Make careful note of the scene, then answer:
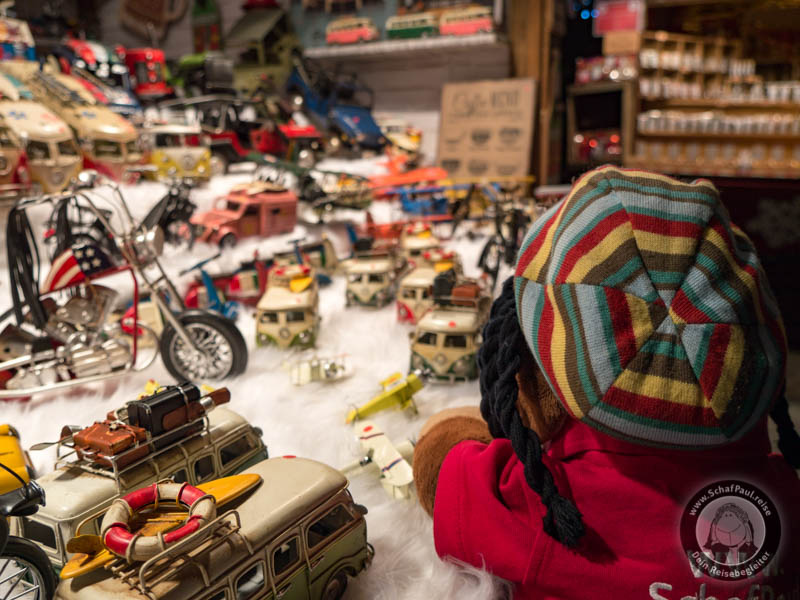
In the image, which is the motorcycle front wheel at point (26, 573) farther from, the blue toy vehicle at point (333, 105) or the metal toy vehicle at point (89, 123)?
the blue toy vehicle at point (333, 105)

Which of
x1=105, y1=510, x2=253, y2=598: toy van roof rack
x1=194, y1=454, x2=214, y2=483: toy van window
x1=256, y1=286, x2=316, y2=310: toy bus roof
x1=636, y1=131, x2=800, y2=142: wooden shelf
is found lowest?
x1=194, y1=454, x2=214, y2=483: toy van window

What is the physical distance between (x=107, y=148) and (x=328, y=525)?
2990mm

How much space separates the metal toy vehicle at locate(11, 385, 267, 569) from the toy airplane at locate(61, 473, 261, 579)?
106mm

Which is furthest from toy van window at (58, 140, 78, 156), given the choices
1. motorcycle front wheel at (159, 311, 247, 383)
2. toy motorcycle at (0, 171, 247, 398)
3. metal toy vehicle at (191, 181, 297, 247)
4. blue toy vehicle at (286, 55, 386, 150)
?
blue toy vehicle at (286, 55, 386, 150)

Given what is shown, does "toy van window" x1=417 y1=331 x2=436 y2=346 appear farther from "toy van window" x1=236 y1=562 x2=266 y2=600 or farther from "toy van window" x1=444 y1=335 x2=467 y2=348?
"toy van window" x1=236 y1=562 x2=266 y2=600

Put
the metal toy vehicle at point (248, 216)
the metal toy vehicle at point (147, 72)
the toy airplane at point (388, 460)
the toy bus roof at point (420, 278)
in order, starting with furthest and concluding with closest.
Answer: the metal toy vehicle at point (147, 72)
the metal toy vehicle at point (248, 216)
the toy bus roof at point (420, 278)
the toy airplane at point (388, 460)

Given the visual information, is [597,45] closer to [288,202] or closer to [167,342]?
[288,202]

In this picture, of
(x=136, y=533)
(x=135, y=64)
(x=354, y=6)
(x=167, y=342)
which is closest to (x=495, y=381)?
(x=136, y=533)

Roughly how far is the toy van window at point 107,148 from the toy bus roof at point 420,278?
194 cm

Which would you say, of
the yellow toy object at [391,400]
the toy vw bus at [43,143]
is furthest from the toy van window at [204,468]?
the toy vw bus at [43,143]

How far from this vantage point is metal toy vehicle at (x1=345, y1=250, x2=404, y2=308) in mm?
2576

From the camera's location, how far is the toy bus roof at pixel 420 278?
2347 millimetres

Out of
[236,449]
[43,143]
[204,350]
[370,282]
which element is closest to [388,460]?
[236,449]

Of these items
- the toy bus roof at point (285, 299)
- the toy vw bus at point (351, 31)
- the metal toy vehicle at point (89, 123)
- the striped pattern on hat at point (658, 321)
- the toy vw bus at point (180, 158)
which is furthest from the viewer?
the toy vw bus at point (351, 31)
